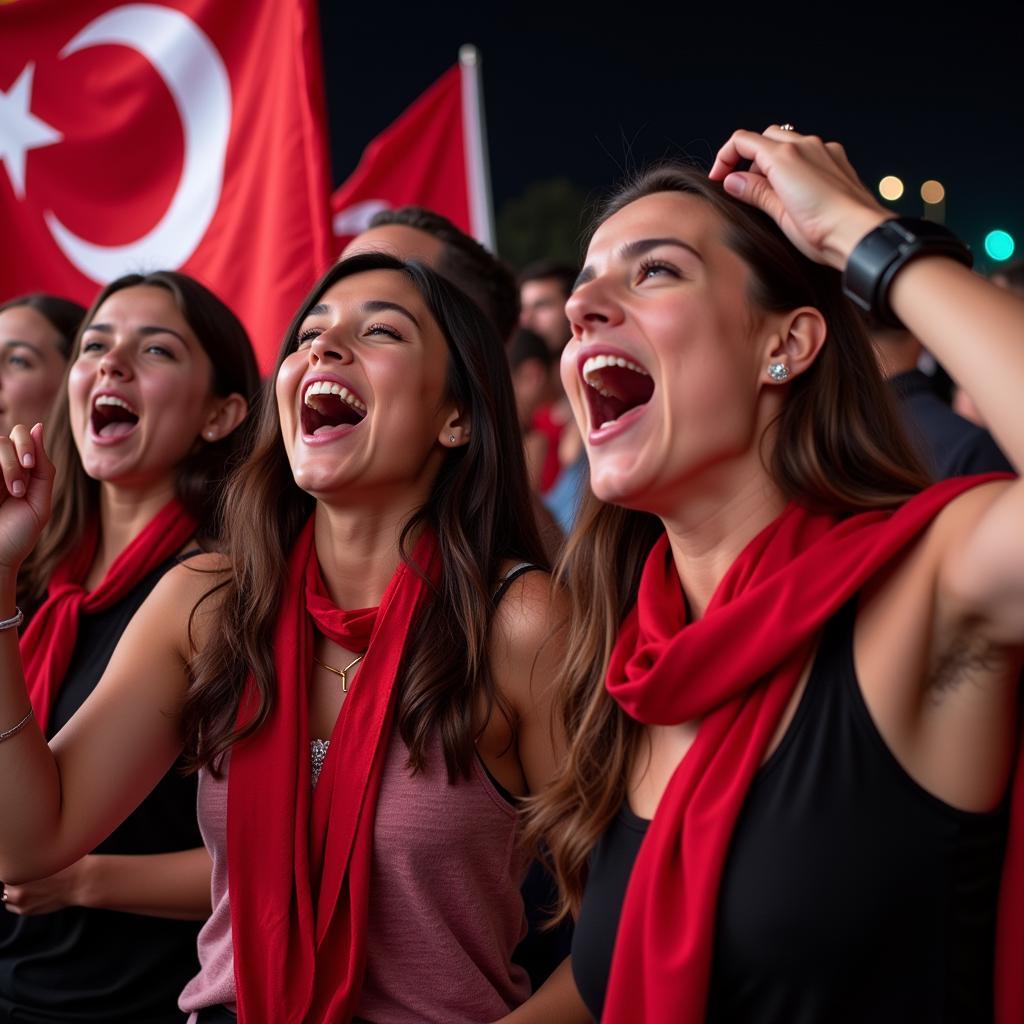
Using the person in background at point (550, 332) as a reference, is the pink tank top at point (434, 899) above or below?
below

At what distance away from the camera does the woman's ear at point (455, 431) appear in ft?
8.75

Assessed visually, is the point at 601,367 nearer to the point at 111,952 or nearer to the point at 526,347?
the point at 111,952

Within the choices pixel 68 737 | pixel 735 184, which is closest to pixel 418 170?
pixel 68 737

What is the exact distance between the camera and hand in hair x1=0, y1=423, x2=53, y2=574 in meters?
2.29

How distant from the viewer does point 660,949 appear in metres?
1.67

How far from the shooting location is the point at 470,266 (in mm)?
3855

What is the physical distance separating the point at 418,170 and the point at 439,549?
12.7ft

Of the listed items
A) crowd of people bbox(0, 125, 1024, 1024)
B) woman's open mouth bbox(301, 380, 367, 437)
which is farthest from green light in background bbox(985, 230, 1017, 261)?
woman's open mouth bbox(301, 380, 367, 437)

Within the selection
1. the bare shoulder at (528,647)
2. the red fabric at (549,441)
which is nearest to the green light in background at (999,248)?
the red fabric at (549,441)

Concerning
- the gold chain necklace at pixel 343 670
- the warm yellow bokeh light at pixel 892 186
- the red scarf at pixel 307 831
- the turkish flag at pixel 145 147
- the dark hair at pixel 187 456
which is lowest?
the red scarf at pixel 307 831

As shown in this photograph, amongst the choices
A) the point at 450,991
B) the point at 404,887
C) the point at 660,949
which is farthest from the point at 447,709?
the point at 660,949

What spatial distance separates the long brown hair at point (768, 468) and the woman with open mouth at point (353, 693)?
27cm

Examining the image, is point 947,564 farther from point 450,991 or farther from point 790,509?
point 450,991

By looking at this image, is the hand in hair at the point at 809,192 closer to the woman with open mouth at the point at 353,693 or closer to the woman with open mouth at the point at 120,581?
the woman with open mouth at the point at 353,693
